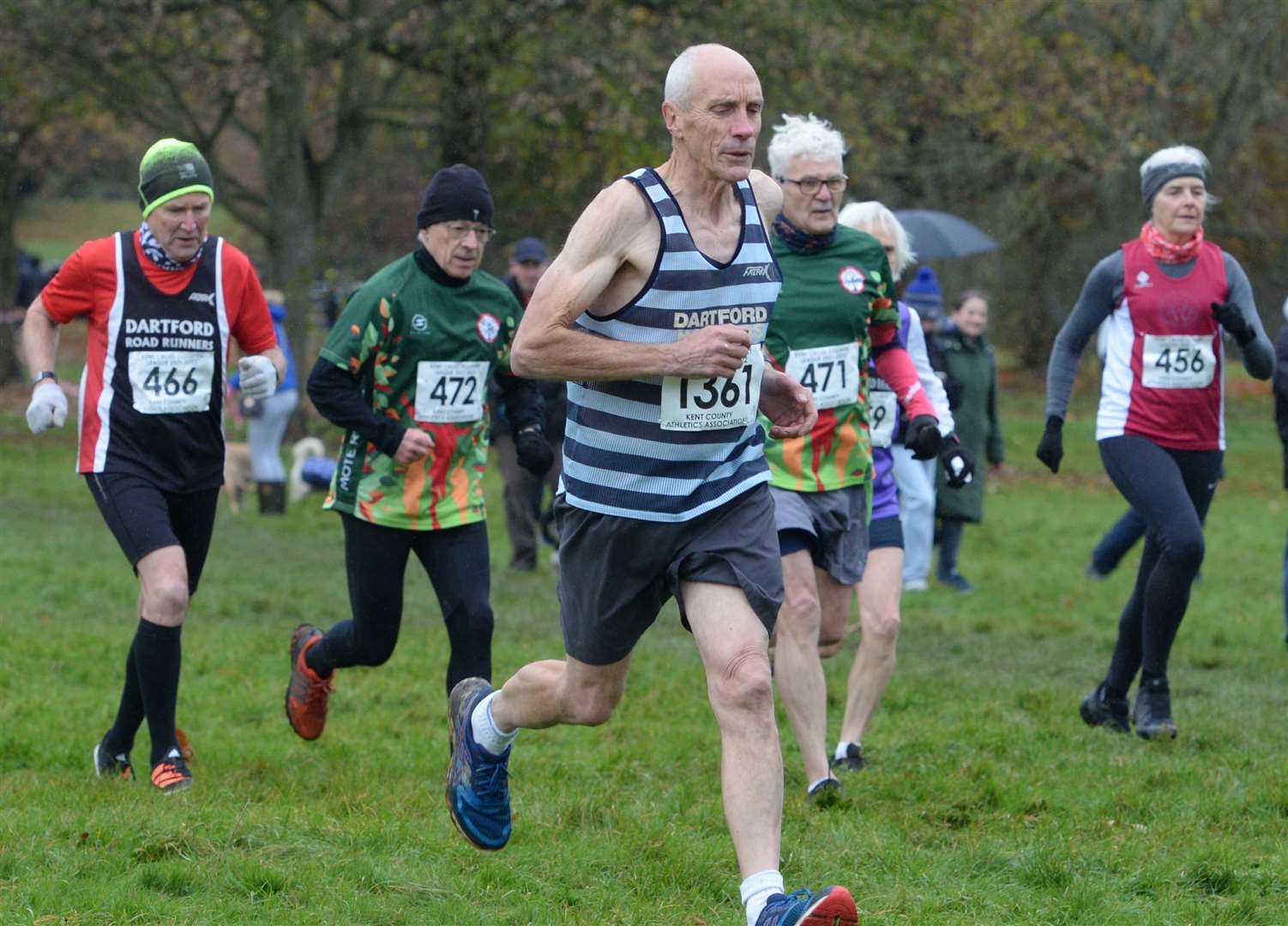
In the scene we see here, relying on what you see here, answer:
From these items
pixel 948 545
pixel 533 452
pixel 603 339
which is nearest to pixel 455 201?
pixel 533 452

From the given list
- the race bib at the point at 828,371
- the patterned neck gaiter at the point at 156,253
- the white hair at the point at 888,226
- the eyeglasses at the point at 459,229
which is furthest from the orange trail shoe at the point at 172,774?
the white hair at the point at 888,226

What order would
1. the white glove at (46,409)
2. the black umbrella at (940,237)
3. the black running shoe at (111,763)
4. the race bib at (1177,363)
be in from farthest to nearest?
1. the black umbrella at (940,237)
2. the race bib at (1177,363)
3. the black running shoe at (111,763)
4. the white glove at (46,409)

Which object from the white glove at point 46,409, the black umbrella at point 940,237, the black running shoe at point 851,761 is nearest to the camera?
the white glove at point 46,409

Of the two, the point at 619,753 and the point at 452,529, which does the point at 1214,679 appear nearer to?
the point at 619,753

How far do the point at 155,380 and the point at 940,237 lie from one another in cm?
1000

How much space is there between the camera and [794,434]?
482cm

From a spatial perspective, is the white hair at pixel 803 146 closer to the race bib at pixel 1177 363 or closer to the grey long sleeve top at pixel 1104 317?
the grey long sleeve top at pixel 1104 317

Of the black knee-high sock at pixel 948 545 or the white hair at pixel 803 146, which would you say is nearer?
the white hair at pixel 803 146

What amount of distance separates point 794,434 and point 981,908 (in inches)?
54.9

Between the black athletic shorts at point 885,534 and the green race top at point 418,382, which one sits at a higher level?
the green race top at point 418,382

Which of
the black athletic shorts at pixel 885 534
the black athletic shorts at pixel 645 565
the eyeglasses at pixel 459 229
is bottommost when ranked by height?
the black athletic shorts at pixel 885 534

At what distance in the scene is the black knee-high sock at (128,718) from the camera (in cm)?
623

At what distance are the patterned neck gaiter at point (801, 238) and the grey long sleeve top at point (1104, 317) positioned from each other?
146cm

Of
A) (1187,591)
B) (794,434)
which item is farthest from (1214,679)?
(794,434)
